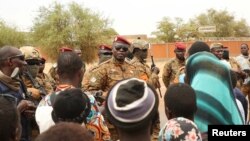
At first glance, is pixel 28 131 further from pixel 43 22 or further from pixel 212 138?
pixel 43 22

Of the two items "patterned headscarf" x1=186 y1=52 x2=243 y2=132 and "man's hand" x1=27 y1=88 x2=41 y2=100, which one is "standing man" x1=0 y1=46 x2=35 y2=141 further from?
"patterned headscarf" x1=186 y1=52 x2=243 y2=132

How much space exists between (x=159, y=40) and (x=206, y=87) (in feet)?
169

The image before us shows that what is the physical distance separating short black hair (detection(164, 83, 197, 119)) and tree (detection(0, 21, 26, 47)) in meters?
31.9

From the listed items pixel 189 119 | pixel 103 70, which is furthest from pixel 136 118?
pixel 103 70

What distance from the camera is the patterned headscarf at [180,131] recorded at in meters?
2.68

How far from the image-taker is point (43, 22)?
23.6 meters

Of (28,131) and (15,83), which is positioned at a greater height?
(15,83)

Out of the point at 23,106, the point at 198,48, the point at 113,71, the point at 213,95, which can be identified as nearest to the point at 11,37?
the point at 113,71

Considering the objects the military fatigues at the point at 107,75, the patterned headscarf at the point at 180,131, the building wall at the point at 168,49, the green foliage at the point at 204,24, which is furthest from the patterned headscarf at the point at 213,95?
the green foliage at the point at 204,24

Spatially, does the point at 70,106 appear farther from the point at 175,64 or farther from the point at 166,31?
the point at 166,31

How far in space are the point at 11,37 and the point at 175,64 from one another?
28474 mm

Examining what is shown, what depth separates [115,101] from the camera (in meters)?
2.32

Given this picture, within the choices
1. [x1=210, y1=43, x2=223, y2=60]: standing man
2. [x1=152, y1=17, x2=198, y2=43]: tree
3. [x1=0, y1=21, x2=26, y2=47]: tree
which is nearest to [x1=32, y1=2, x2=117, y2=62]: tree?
[x1=0, y1=21, x2=26, y2=47]: tree

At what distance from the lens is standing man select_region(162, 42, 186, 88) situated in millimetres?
8273
